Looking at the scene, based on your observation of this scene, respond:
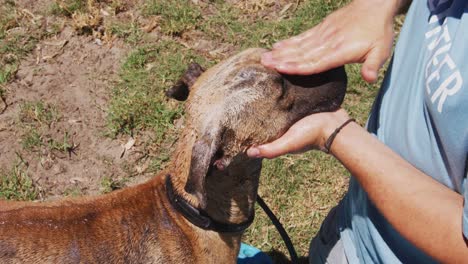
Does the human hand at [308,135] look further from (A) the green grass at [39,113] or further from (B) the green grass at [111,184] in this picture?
(A) the green grass at [39,113]

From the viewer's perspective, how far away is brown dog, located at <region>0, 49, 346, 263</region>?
10.4 feet

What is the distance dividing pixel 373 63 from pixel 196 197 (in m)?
1.11

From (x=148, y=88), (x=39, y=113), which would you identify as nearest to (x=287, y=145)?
(x=148, y=88)

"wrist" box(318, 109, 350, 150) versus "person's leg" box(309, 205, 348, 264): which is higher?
"wrist" box(318, 109, 350, 150)

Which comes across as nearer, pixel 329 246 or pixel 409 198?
pixel 409 198

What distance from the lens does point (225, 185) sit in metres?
3.53

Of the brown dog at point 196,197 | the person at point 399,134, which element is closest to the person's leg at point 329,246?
the person at point 399,134

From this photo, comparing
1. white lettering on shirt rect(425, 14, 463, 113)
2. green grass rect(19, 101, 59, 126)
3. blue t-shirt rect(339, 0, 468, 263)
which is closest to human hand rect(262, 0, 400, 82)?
blue t-shirt rect(339, 0, 468, 263)

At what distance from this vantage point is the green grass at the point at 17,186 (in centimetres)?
513

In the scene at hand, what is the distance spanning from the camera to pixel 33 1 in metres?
6.70

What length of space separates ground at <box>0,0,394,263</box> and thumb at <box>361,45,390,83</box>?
248cm

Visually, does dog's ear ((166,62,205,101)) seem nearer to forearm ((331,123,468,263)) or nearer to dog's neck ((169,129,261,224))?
dog's neck ((169,129,261,224))

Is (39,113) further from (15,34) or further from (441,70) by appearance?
(441,70)

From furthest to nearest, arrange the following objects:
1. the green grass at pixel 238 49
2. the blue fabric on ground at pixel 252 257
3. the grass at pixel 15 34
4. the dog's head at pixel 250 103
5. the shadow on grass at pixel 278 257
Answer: the grass at pixel 15 34, the green grass at pixel 238 49, the shadow on grass at pixel 278 257, the blue fabric on ground at pixel 252 257, the dog's head at pixel 250 103
